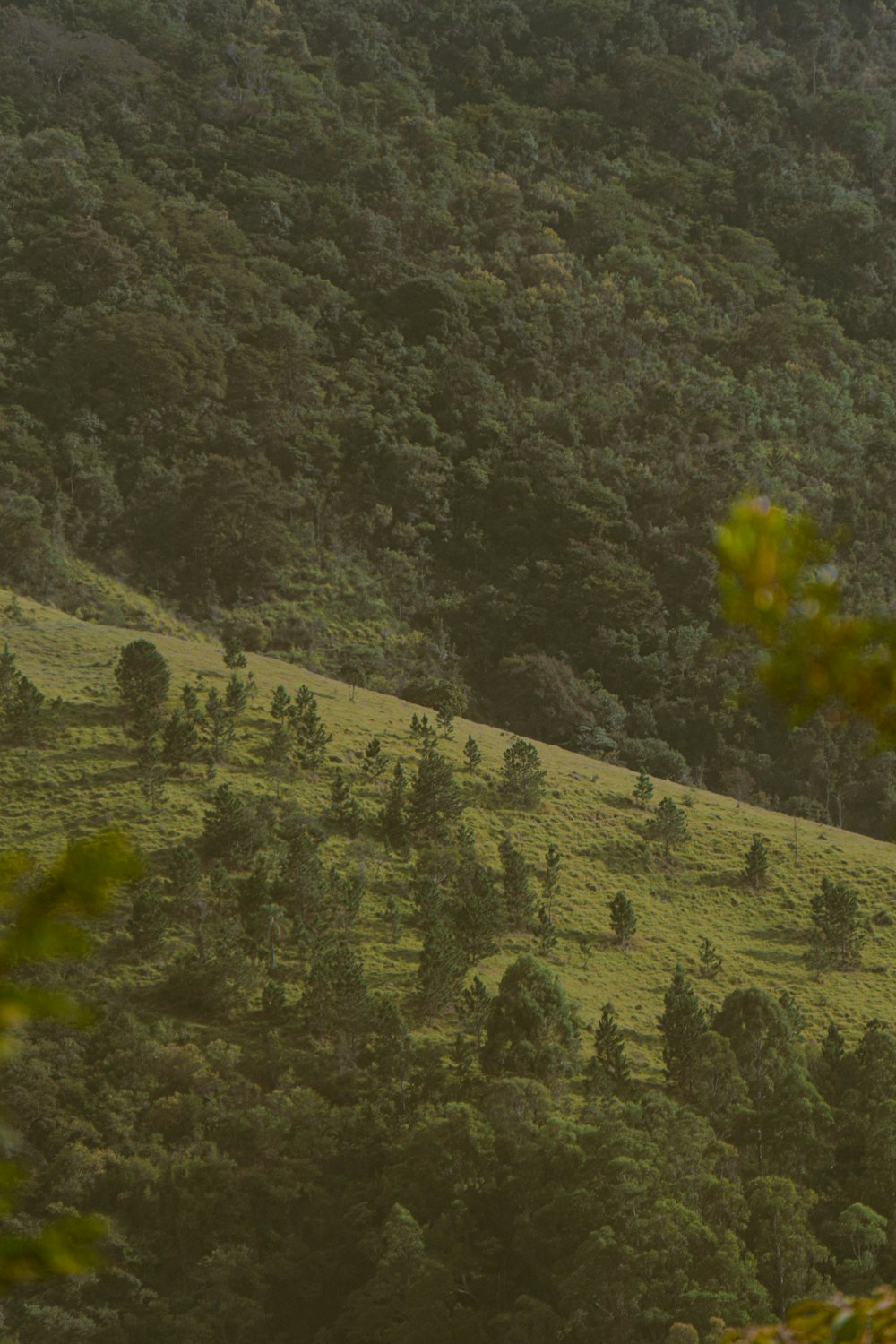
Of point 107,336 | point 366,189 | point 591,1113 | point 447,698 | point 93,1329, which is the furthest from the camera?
point 366,189

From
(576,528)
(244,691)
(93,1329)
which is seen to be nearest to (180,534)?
(576,528)

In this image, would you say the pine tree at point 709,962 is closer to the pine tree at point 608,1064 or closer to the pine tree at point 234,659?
the pine tree at point 608,1064

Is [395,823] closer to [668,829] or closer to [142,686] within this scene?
[142,686]

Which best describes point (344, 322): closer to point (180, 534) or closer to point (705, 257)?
point (180, 534)

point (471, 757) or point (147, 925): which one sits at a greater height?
point (471, 757)

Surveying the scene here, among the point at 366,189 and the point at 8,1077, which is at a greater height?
the point at 366,189

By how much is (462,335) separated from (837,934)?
176ft

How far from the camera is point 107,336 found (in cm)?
6831

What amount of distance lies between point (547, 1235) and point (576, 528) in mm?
52335

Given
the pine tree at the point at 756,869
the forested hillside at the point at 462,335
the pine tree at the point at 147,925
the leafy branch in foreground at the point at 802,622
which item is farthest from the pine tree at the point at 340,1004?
the forested hillside at the point at 462,335

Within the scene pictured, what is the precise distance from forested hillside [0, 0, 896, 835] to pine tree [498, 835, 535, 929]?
61.7 ft

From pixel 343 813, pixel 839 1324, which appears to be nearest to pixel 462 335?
pixel 343 813

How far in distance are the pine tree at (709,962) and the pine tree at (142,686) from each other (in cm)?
1352

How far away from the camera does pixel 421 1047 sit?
23.2m
